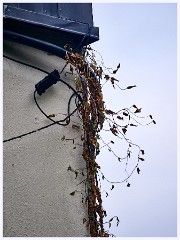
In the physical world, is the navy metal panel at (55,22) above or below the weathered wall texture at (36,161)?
above

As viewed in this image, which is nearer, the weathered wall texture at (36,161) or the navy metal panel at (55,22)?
the weathered wall texture at (36,161)

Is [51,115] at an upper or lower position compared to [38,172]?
upper

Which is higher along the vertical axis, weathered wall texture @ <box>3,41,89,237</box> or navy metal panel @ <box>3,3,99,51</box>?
navy metal panel @ <box>3,3,99,51</box>

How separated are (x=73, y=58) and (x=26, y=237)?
5.18 feet

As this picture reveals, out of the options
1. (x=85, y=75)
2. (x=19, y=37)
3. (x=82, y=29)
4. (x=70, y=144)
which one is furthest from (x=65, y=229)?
(x=82, y=29)

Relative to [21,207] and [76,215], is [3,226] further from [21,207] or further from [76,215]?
[76,215]

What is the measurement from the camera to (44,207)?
231 cm

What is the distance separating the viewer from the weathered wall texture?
7.21 ft

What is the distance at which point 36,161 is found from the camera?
238 cm

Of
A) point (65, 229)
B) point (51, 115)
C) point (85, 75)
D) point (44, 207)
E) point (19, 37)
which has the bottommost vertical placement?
point (65, 229)

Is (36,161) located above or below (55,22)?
below

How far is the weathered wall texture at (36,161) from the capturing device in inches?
86.5

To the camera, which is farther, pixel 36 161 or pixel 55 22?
pixel 55 22

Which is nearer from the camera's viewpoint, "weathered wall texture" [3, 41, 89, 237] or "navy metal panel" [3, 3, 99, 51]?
"weathered wall texture" [3, 41, 89, 237]
